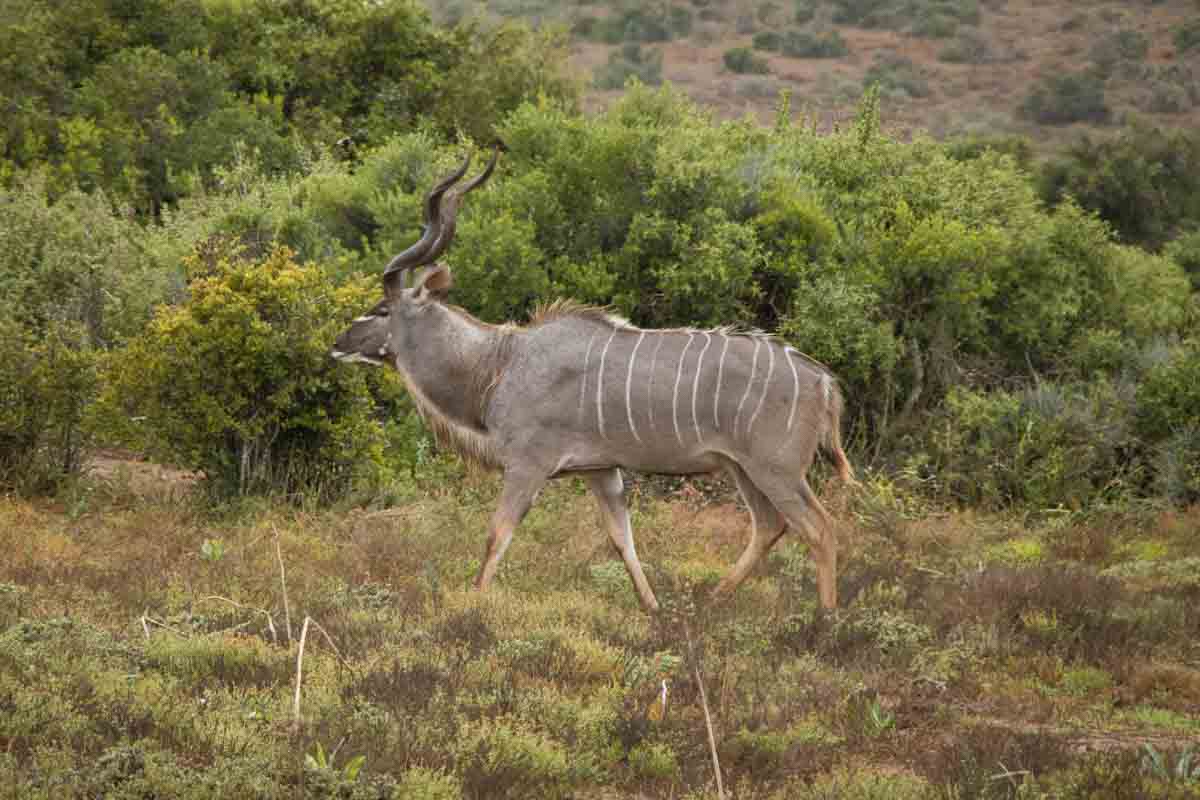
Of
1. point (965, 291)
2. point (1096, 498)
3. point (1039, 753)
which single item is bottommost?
point (1096, 498)

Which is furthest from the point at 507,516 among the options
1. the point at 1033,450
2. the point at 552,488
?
the point at 1033,450

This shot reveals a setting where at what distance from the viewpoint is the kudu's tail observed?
9.06 m

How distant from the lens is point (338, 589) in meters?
8.58

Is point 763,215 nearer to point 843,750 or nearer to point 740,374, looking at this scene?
point 740,374

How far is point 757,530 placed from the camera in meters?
9.29

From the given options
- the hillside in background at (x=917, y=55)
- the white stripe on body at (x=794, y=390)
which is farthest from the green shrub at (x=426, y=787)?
the hillside in background at (x=917, y=55)

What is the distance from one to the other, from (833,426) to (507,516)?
76.3 inches

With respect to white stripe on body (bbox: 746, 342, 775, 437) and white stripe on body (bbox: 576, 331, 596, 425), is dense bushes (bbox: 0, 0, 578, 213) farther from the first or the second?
white stripe on body (bbox: 746, 342, 775, 437)

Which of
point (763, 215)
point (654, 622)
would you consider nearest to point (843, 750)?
point (654, 622)

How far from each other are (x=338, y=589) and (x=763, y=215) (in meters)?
6.16

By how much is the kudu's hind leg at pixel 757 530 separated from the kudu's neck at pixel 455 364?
1575 mm

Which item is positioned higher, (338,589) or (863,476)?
(338,589)

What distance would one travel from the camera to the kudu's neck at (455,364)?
31.2 ft

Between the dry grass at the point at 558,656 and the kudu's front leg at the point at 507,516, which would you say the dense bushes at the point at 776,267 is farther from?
the kudu's front leg at the point at 507,516
